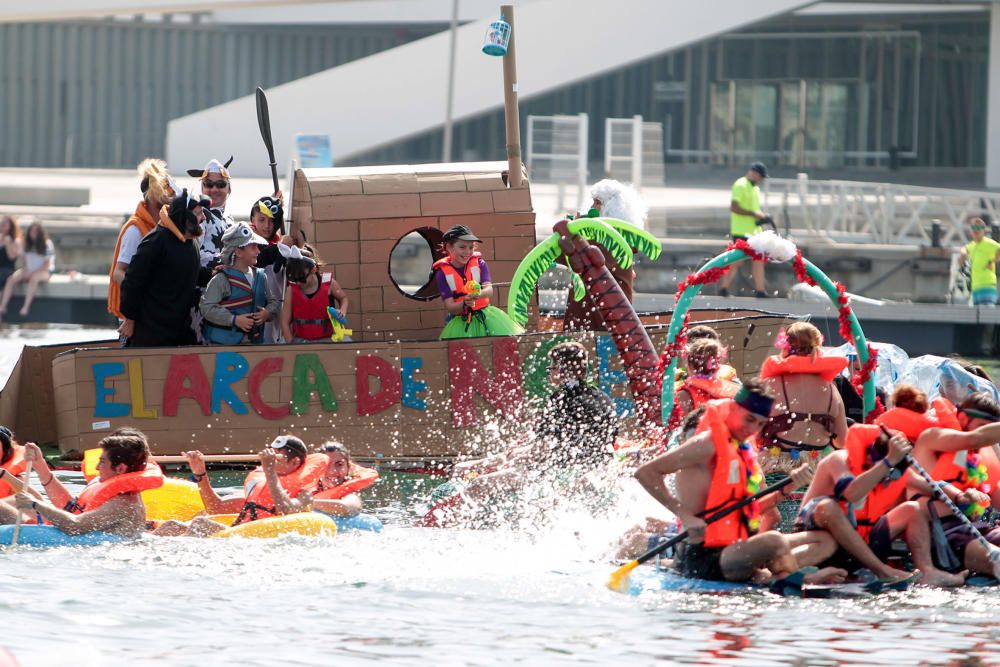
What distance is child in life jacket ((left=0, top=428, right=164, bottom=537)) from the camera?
32.2 feet

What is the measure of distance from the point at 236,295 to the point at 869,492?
16.7 feet

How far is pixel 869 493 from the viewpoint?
9305 millimetres

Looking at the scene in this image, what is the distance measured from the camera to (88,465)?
1074cm

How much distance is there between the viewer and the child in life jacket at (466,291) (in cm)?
1229

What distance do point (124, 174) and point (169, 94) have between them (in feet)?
12.6

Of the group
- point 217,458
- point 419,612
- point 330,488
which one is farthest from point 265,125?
point 419,612

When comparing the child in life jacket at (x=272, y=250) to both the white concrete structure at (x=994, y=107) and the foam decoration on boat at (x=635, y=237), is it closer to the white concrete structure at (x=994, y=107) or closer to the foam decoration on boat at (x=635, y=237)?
the foam decoration on boat at (x=635, y=237)

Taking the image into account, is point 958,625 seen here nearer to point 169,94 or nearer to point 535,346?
point 535,346

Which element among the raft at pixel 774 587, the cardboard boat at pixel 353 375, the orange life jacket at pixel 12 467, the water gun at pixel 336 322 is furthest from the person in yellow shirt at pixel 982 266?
the orange life jacket at pixel 12 467

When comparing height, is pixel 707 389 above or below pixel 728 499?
above

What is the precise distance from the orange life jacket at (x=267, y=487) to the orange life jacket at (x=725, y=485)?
286 cm

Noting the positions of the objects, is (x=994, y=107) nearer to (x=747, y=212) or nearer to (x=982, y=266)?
(x=982, y=266)

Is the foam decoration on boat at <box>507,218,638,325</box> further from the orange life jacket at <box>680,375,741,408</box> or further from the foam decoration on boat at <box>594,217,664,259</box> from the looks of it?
the orange life jacket at <box>680,375,741,408</box>

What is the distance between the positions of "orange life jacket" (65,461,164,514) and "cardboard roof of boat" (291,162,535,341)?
3.25 metres
